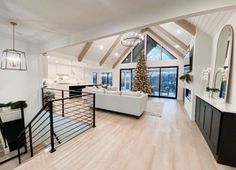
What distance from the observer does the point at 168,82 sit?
27.4 feet

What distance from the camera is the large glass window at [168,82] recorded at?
320 inches

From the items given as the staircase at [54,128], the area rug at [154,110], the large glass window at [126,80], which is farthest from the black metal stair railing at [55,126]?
the large glass window at [126,80]

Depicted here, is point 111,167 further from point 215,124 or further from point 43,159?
point 215,124

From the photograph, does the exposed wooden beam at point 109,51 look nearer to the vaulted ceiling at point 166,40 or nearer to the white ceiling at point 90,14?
the vaulted ceiling at point 166,40

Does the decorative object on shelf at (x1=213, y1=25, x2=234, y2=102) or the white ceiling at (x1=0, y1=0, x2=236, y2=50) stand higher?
the white ceiling at (x1=0, y1=0, x2=236, y2=50)

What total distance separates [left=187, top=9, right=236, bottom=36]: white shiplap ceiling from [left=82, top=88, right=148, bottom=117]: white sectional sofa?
288 centimetres

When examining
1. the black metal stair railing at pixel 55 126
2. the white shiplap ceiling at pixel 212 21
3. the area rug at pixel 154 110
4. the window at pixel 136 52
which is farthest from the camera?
the window at pixel 136 52

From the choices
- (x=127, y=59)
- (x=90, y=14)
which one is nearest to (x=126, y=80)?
(x=127, y=59)

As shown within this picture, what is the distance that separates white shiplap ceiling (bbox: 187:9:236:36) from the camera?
267 centimetres

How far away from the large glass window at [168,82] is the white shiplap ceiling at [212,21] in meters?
4.53

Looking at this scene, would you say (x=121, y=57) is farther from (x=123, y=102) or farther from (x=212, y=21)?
(x=212, y=21)

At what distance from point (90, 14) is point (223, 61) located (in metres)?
3.43

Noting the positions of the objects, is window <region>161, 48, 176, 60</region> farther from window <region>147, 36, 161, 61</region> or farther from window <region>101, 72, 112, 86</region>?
window <region>101, 72, 112, 86</region>

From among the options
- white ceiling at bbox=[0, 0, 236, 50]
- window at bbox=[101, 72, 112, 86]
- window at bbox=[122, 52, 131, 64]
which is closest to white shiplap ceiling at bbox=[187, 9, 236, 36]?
white ceiling at bbox=[0, 0, 236, 50]
